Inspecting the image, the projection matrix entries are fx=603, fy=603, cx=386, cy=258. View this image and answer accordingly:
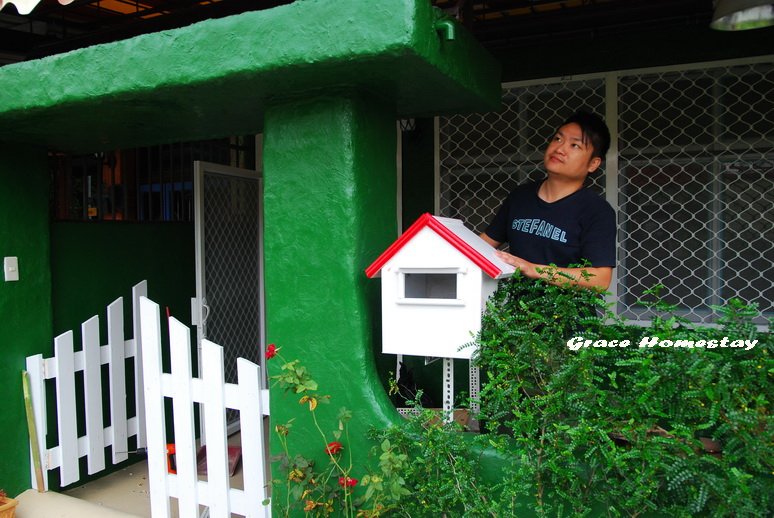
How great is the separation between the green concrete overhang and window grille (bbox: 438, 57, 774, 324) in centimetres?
161

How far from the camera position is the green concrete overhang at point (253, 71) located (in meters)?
2.01

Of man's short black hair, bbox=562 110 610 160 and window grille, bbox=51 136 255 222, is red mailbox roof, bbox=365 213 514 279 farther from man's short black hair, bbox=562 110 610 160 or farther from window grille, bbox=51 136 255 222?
window grille, bbox=51 136 255 222

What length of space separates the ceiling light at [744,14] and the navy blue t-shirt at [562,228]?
94 centimetres

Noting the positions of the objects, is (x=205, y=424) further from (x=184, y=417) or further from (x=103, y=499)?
(x=103, y=499)

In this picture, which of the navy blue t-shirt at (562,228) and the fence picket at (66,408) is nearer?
the navy blue t-shirt at (562,228)

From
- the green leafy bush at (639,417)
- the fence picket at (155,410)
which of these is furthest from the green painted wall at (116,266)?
the green leafy bush at (639,417)

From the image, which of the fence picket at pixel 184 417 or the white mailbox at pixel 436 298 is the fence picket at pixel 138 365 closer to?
the fence picket at pixel 184 417

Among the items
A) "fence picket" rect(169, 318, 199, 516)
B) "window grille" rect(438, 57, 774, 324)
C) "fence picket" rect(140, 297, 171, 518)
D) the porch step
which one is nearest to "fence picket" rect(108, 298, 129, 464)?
the porch step

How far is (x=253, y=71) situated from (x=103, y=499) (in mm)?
2965

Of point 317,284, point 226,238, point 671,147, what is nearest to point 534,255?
point 317,284

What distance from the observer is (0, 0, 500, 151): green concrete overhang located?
6.59 feet

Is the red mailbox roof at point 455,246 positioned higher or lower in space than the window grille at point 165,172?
lower

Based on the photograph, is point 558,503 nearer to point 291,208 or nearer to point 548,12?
point 291,208

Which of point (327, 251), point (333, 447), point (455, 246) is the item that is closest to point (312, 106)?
point (327, 251)
